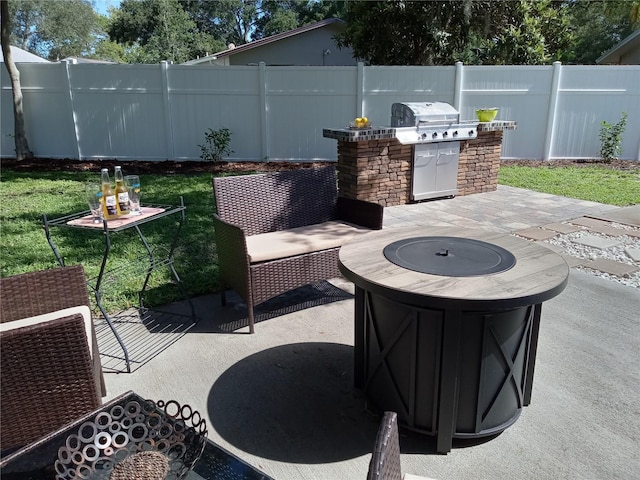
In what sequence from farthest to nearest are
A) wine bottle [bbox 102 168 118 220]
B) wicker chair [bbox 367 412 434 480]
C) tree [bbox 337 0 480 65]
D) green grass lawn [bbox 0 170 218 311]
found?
tree [bbox 337 0 480 65] < green grass lawn [bbox 0 170 218 311] < wine bottle [bbox 102 168 118 220] < wicker chair [bbox 367 412 434 480]

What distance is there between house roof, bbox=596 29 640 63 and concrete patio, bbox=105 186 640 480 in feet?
53.5

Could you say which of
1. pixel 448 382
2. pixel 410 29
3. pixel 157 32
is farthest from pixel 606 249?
pixel 157 32

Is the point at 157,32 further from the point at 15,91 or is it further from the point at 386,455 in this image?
the point at 386,455

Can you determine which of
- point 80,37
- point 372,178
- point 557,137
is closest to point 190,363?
point 372,178

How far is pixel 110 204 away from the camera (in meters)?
2.89

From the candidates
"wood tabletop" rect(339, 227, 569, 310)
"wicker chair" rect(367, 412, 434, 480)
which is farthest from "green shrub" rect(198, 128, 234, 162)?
"wicker chair" rect(367, 412, 434, 480)

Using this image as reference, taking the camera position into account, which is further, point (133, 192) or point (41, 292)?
point (133, 192)

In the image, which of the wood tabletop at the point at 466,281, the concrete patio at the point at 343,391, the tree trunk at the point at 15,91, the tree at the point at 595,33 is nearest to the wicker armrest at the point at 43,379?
the concrete patio at the point at 343,391

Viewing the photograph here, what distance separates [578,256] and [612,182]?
437cm

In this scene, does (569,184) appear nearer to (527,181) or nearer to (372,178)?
(527,181)

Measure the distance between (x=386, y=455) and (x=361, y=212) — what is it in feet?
9.91

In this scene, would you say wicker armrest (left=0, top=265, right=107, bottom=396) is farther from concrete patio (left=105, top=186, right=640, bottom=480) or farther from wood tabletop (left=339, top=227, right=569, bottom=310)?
wood tabletop (left=339, top=227, right=569, bottom=310)

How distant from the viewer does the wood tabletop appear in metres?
1.91

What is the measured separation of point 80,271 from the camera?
98.3 inches
